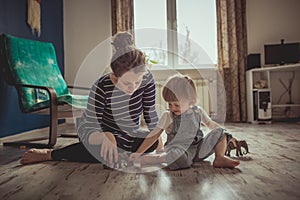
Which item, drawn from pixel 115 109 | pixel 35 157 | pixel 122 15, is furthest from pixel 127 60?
pixel 122 15

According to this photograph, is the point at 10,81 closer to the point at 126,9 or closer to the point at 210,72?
the point at 126,9

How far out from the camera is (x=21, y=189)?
3.48 ft

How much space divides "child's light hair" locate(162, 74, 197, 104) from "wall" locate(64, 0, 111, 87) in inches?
115

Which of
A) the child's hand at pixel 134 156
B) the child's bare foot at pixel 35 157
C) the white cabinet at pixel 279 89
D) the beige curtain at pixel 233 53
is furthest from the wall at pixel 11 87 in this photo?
the white cabinet at pixel 279 89

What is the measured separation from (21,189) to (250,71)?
10.9ft

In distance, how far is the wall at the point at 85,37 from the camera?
4.24 metres

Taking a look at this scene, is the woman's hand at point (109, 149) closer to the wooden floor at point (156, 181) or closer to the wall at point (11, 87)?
the wooden floor at point (156, 181)

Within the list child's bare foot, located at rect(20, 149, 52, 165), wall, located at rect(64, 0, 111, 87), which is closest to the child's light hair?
child's bare foot, located at rect(20, 149, 52, 165)

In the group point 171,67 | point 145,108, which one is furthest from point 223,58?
point 145,108

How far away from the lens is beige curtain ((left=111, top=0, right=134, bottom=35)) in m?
4.04

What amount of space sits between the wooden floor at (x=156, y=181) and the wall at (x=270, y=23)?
114 inches

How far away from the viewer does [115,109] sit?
1.46 metres

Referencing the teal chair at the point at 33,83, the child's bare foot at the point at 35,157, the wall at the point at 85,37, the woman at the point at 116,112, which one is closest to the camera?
the woman at the point at 116,112

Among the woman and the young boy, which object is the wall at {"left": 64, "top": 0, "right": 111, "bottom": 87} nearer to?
the woman
